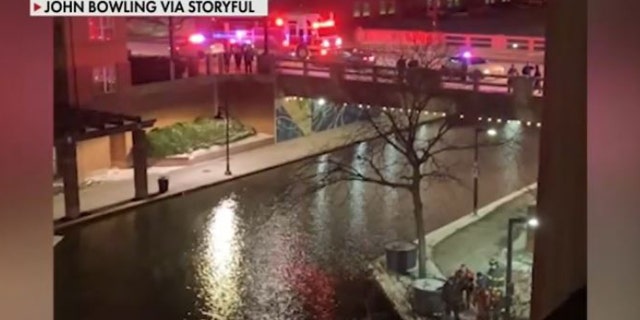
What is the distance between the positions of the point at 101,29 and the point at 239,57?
0.53 metres

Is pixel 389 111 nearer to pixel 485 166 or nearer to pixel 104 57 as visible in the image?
pixel 485 166

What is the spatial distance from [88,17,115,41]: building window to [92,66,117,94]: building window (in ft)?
0.54

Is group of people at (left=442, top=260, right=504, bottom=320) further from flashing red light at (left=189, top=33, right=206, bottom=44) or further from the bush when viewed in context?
flashing red light at (left=189, top=33, right=206, bottom=44)

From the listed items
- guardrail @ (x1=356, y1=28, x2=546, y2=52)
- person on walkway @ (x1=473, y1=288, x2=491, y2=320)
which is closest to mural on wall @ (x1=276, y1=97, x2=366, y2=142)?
guardrail @ (x1=356, y1=28, x2=546, y2=52)

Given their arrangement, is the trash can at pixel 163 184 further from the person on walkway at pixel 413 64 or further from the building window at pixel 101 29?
the person on walkway at pixel 413 64

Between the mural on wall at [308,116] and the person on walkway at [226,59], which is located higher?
the person on walkway at [226,59]

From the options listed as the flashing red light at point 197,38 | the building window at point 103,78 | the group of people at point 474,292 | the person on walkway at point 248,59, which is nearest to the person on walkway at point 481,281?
the group of people at point 474,292

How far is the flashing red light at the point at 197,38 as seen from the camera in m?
2.25

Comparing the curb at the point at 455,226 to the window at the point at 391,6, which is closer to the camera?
the window at the point at 391,6

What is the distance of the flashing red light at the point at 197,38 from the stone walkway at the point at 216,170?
1.22ft

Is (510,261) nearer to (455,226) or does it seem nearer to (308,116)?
(455,226)

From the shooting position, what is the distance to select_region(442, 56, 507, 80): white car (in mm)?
2410

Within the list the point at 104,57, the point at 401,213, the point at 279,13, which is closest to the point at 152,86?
the point at 104,57

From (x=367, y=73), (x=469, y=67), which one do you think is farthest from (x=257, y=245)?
(x=469, y=67)
